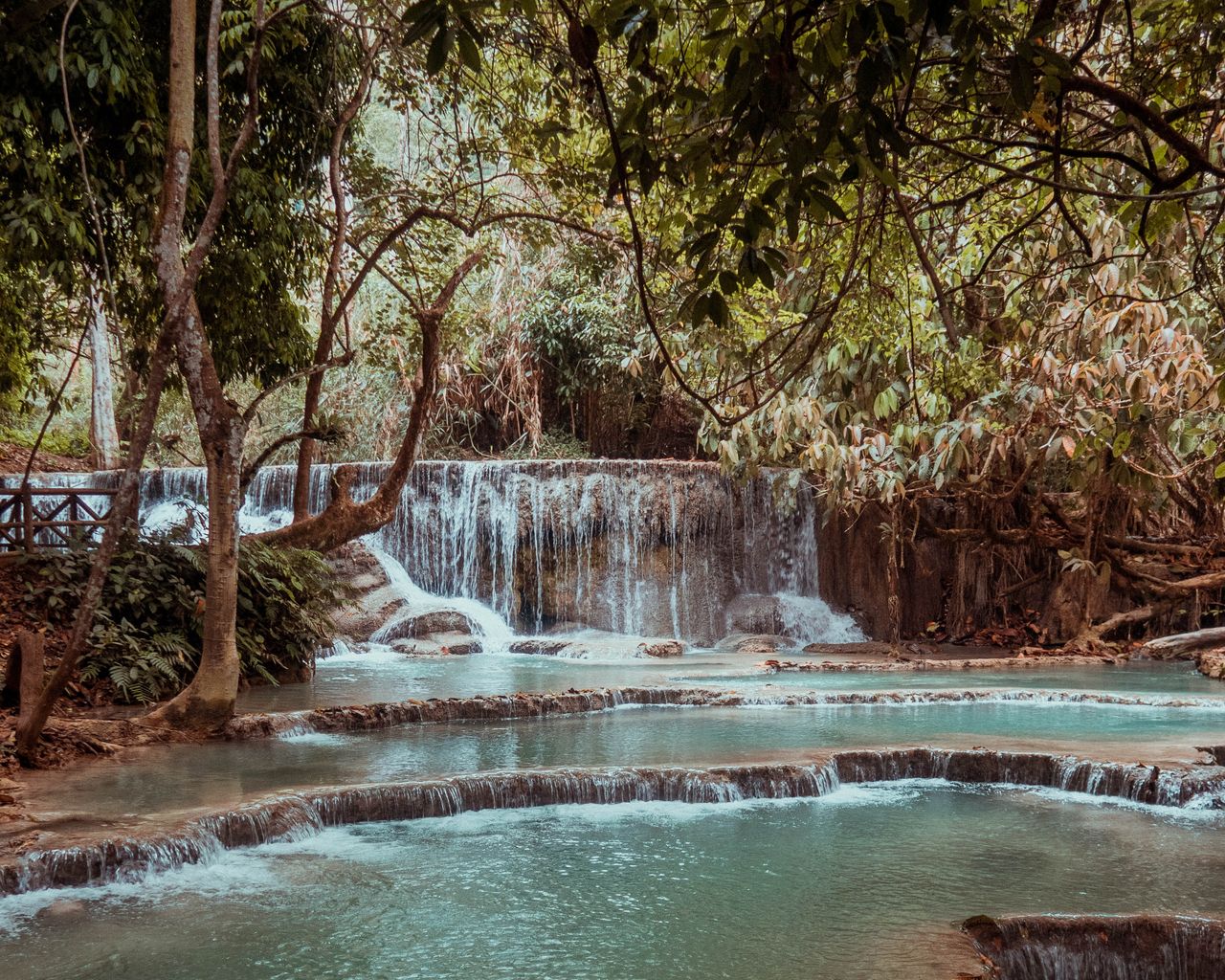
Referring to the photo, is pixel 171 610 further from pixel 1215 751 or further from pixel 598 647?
pixel 1215 751

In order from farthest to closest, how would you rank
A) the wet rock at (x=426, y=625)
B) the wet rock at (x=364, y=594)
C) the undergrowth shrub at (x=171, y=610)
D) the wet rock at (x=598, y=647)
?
the wet rock at (x=364, y=594)
the wet rock at (x=426, y=625)
the wet rock at (x=598, y=647)
the undergrowth shrub at (x=171, y=610)

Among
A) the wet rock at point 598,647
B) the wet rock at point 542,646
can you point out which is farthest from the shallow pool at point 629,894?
the wet rock at point 542,646

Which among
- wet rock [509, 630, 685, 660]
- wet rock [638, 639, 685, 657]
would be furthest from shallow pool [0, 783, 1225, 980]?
wet rock [638, 639, 685, 657]

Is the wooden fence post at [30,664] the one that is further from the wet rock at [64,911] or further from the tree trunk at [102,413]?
the tree trunk at [102,413]

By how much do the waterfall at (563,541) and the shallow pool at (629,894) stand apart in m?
10.9

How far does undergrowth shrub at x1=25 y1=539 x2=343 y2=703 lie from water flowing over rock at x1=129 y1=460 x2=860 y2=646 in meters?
5.95

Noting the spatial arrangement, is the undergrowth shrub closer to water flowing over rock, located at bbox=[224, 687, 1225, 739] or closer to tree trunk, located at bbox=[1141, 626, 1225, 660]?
water flowing over rock, located at bbox=[224, 687, 1225, 739]

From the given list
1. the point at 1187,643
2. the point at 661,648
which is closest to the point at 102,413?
the point at 661,648

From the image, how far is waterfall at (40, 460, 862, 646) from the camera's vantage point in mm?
17844

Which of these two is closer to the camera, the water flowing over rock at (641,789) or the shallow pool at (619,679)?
the water flowing over rock at (641,789)

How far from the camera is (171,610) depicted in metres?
10.5

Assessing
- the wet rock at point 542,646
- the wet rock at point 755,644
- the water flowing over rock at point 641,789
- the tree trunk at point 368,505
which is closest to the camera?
the water flowing over rock at point 641,789

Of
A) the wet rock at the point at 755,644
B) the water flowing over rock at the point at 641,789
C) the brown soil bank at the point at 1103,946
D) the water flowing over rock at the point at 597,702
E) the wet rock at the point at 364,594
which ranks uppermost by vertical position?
the wet rock at the point at 364,594

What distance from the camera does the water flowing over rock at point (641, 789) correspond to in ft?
19.7
